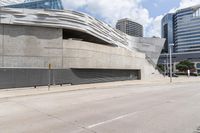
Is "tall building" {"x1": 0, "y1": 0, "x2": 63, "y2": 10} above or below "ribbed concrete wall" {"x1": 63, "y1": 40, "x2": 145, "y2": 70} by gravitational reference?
above

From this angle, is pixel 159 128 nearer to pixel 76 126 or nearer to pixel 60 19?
pixel 76 126

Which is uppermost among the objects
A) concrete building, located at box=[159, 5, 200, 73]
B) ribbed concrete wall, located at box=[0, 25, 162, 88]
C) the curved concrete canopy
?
concrete building, located at box=[159, 5, 200, 73]

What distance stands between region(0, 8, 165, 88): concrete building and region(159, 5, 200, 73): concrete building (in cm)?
10551

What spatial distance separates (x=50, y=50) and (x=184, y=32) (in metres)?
132

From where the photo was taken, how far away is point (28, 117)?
977 centimetres

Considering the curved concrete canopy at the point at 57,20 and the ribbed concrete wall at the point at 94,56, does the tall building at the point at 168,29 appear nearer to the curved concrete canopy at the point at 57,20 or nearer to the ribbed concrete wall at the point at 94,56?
the ribbed concrete wall at the point at 94,56

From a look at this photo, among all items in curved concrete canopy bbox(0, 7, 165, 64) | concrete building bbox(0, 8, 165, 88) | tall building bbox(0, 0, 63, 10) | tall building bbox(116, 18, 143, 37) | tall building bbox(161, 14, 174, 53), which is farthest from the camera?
tall building bbox(161, 14, 174, 53)

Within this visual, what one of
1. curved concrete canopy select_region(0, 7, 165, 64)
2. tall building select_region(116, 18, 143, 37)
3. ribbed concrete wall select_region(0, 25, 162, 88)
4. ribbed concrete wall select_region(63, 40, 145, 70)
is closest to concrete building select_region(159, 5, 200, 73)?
tall building select_region(116, 18, 143, 37)

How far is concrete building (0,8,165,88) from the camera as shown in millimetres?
27094

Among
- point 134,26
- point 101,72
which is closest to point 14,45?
point 101,72

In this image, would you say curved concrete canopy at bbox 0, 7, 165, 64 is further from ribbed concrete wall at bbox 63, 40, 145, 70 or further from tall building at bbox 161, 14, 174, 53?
tall building at bbox 161, 14, 174, 53

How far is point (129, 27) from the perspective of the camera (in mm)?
133125

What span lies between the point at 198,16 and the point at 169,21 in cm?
1935

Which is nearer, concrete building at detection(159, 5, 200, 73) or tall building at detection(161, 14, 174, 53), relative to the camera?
concrete building at detection(159, 5, 200, 73)
